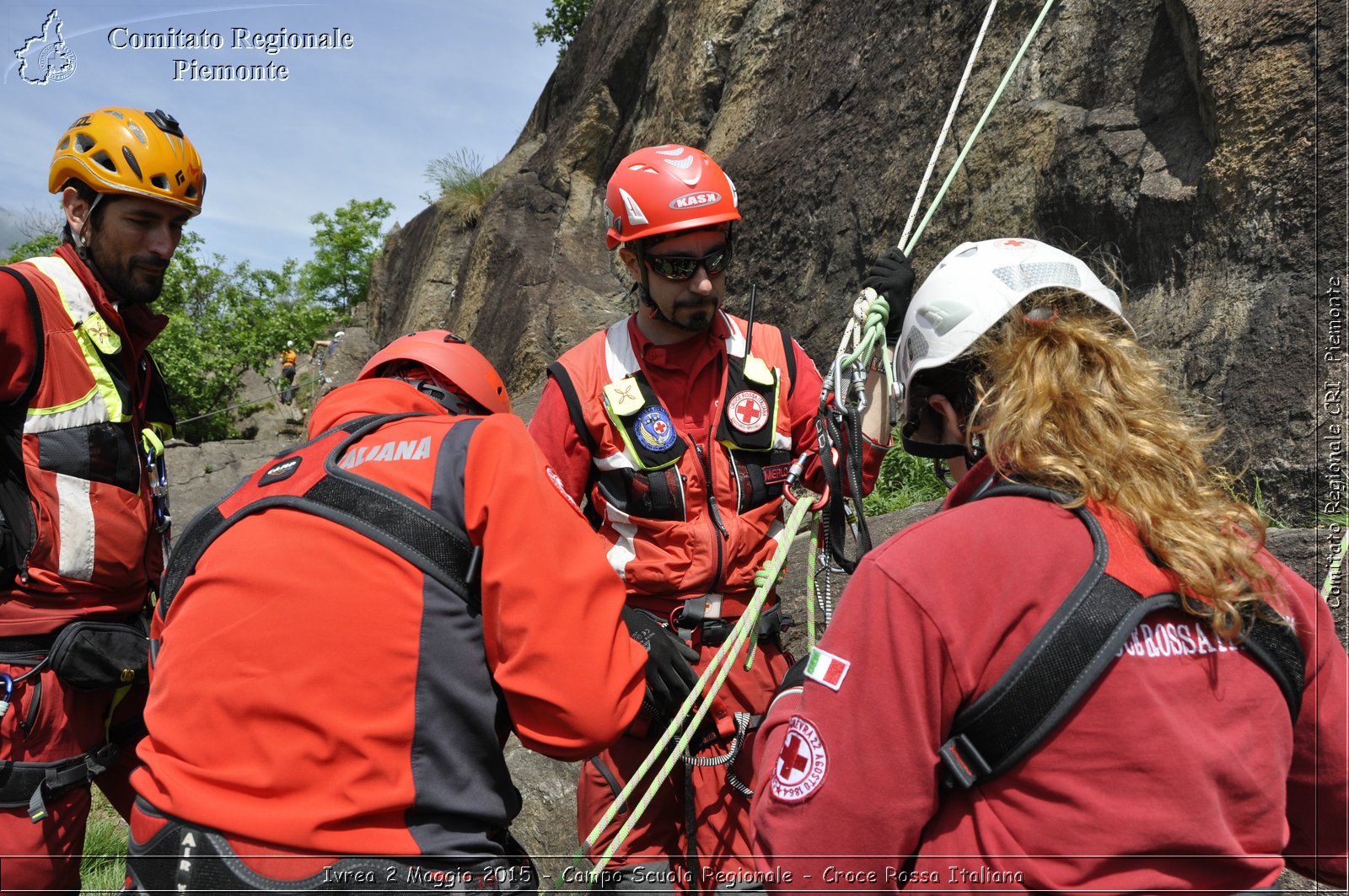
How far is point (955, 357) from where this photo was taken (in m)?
1.76

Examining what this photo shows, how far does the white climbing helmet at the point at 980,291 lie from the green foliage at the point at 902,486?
3.73 m

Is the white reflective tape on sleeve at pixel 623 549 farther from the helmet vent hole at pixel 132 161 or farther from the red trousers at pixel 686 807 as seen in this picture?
the helmet vent hole at pixel 132 161

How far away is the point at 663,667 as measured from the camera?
2.74m

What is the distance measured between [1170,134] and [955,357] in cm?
363

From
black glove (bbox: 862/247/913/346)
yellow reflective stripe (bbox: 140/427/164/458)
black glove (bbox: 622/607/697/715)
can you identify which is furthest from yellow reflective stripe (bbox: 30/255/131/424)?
black glove (bbox: 862/247/913/346)

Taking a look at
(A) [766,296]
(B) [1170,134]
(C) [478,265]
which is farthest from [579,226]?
(B) [1170,134]

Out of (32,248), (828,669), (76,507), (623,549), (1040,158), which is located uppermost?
(32,248)

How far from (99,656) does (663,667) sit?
1.83 metres

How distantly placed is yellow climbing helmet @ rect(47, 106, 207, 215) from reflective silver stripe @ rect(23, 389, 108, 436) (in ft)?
2.63

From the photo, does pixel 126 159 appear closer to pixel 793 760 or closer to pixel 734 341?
pixel 734 341

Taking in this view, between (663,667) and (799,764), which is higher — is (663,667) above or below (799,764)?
below

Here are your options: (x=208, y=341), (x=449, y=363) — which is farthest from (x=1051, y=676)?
(x=208, y=341)

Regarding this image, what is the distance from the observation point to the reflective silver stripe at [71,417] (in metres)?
2.86

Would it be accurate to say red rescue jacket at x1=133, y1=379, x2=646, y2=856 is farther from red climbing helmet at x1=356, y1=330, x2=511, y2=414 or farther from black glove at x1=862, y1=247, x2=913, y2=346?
black glove at x1=862, y1=247, x2=913, y2=346
